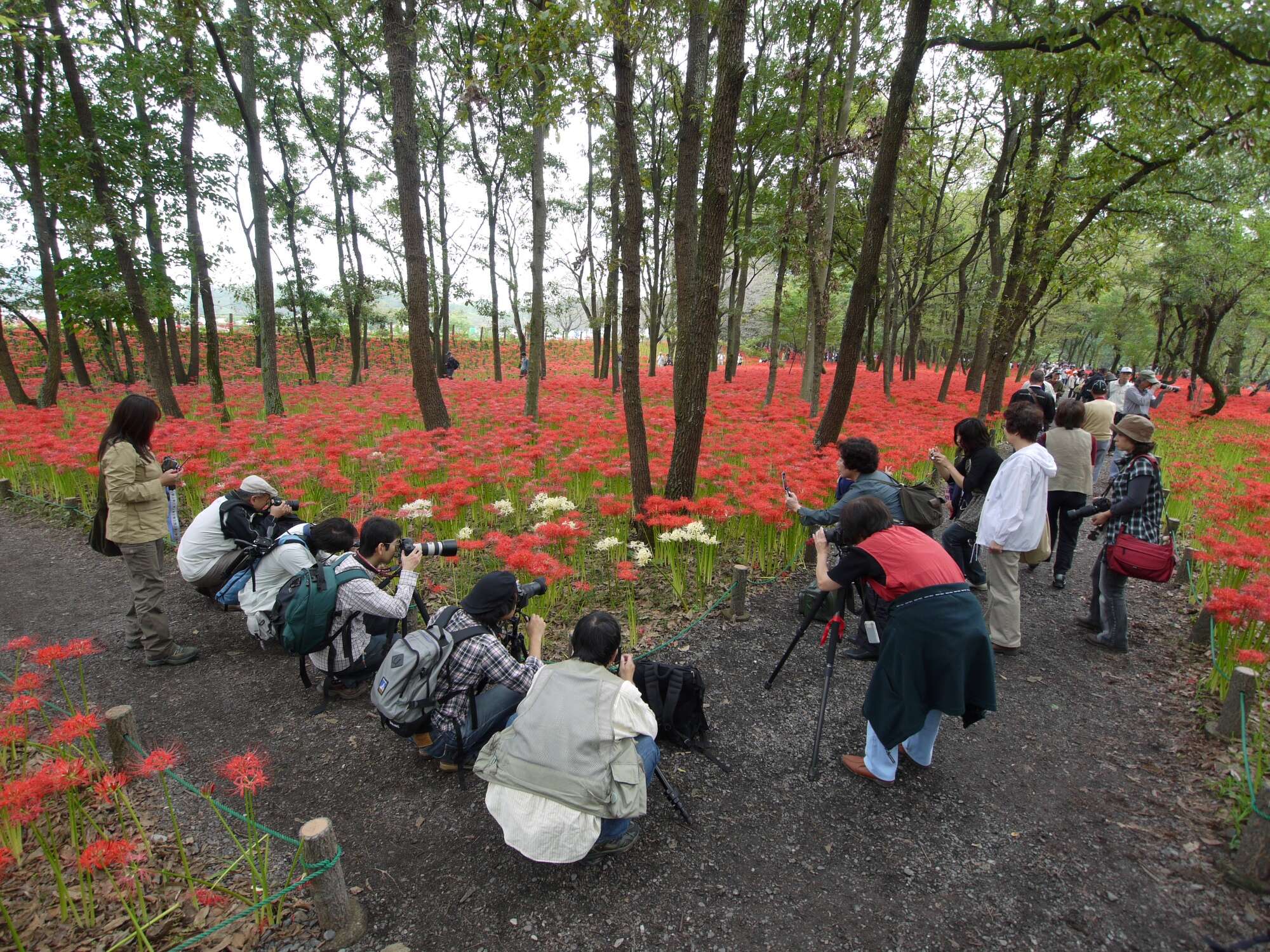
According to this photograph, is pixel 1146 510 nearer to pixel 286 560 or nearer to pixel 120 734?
pixel 286 560

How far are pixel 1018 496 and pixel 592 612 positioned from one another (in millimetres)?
3545

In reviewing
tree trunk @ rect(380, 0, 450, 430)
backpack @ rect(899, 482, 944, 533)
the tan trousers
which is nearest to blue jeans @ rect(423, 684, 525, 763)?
backpack @ rect(899, 482, 944, 533)

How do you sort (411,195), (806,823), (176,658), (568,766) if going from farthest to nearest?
(411,195) → (176,658) → (806,823) → (568,766)

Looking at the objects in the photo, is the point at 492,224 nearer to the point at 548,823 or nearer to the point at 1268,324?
the point at 548,823

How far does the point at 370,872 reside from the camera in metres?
2.69

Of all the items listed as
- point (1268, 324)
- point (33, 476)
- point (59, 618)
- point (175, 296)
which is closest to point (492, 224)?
point (175, 296)

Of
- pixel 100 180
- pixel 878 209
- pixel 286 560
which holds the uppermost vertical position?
pixel 100 180

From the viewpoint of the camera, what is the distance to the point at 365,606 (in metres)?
3.50

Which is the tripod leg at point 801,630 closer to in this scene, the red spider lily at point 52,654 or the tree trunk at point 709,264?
the tree trunk at point 709,264

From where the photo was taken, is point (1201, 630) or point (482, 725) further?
point (1201, 630)

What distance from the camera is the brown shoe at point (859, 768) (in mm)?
3275

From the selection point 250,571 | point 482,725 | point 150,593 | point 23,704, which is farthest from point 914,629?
point 150,593

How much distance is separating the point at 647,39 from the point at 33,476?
10.9 meters

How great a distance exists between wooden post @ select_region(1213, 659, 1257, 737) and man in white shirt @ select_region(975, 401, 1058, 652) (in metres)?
1.27
